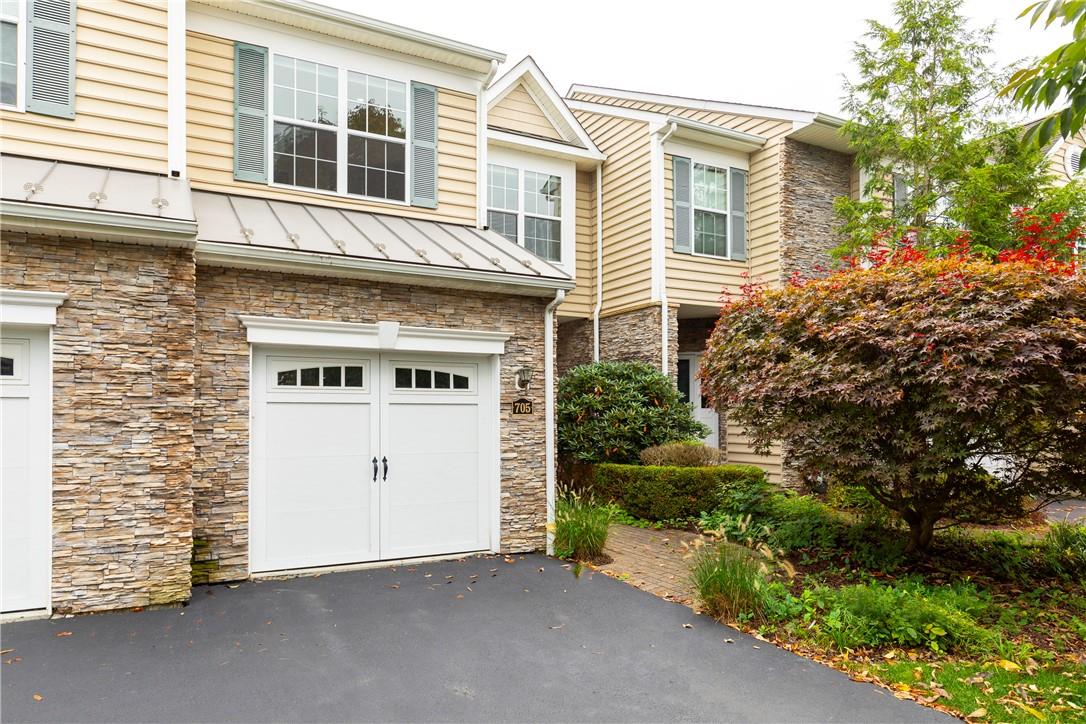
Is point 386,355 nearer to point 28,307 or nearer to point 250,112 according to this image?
point 28,307

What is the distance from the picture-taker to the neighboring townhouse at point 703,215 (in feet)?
38.8

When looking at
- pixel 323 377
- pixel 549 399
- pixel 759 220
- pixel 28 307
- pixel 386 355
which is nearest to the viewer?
pixel 28 307

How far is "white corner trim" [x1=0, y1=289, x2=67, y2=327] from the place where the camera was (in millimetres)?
5070

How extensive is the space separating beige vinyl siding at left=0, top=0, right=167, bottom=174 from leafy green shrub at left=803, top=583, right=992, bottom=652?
729 centimetres

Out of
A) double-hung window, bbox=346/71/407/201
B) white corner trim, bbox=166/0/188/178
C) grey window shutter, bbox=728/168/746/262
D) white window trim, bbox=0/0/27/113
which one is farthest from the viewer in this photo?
grey window shutter, bbox=728/168/746/262

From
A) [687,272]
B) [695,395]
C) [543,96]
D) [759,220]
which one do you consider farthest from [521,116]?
[695,395]

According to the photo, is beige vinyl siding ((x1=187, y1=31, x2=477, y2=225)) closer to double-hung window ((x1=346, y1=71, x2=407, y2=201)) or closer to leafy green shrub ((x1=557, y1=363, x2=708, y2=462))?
double-hung window ((x1=346, y1=71, x2=407, y2=201))

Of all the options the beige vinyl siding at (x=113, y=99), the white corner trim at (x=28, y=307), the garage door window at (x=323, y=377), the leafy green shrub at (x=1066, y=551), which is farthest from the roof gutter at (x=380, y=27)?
the leafy green shrub at (x=1066, y=551)

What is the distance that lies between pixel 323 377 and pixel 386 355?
2.29 ft

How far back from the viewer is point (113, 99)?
6.36 meters

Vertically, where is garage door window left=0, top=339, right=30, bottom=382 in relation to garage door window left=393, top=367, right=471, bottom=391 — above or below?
above

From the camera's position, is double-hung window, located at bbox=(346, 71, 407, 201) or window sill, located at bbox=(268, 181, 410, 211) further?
double-hung window, located at bbox=(346, 71, 407, 201)

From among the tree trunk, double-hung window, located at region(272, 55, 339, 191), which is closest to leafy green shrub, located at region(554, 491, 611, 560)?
the tree trunk

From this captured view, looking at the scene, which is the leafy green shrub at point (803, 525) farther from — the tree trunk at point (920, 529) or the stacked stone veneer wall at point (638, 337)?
the stacked stone veneer wall at point (638, 337)
